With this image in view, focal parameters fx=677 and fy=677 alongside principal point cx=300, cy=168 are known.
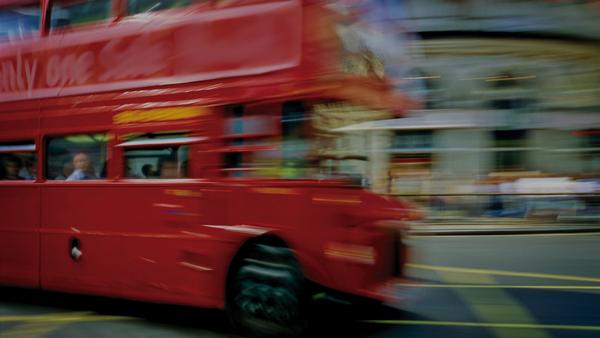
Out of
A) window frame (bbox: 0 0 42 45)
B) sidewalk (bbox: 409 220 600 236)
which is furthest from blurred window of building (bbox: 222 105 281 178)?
sidewalk (bbox: 409 220 600 236)

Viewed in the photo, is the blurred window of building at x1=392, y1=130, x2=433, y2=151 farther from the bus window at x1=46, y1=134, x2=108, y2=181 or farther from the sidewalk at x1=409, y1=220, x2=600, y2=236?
the bus window at x1=46, y1=134, x2=108, y2=181

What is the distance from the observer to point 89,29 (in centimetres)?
653

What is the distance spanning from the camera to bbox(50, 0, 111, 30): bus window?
21.2ft

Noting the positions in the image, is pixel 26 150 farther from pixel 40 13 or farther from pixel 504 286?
pixel 504 286

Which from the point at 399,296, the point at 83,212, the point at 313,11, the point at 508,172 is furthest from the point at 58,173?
the point at 508,172

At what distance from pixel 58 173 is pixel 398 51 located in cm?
351

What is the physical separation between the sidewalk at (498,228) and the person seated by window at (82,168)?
9275 mm

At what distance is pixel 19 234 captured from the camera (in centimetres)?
675

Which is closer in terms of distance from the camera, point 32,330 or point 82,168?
point 32,330

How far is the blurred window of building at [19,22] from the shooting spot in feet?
22.7

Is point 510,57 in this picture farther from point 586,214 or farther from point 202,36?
point 202,36

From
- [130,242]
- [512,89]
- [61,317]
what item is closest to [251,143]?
[130,242]

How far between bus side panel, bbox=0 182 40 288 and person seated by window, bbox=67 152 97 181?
0.53 m

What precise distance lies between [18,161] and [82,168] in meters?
0.99
